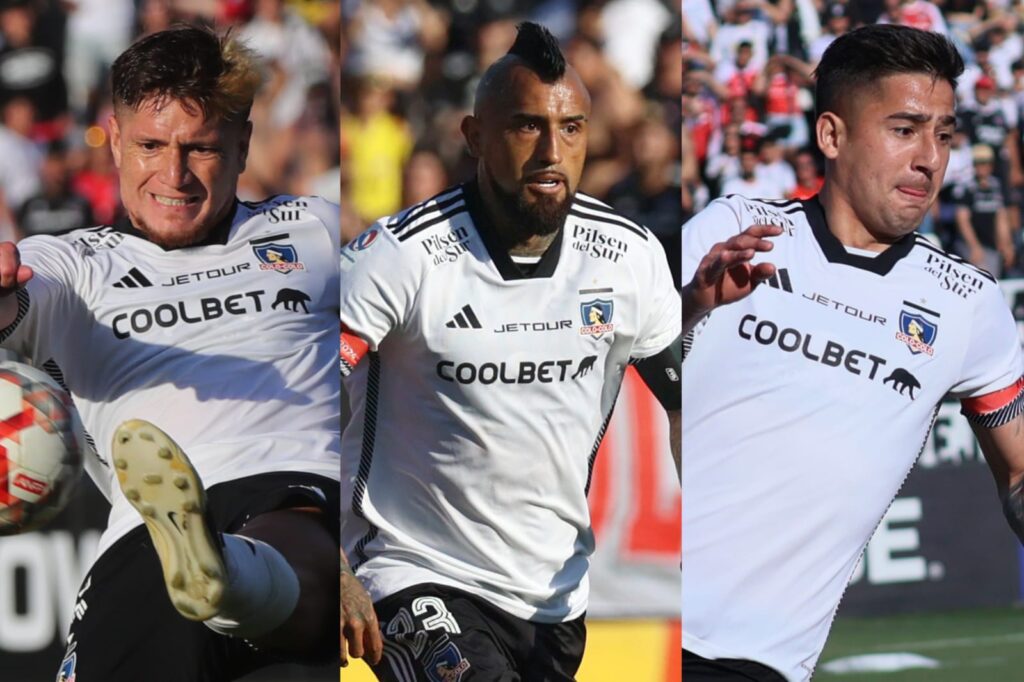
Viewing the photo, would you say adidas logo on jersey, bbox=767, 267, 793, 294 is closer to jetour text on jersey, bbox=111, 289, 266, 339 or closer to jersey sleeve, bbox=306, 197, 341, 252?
jersey sleeve, bbox=306, 197, 341, 252

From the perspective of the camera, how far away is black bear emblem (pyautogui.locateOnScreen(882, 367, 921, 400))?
14.1ft

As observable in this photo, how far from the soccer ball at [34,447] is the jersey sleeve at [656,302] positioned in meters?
1.65

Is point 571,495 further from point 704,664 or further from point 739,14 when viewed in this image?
point 739,14

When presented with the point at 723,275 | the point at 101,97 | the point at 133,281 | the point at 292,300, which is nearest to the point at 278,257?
the point at 292,300

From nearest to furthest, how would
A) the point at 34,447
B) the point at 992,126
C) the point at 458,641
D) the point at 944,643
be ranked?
the point at 34,447 < the point at 458,641 < the point at 992,126 < the point at 944,643

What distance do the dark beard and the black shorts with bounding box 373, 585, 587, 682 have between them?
1.07 metres

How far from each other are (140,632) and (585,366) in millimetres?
1486

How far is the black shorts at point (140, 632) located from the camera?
3982 millimetres

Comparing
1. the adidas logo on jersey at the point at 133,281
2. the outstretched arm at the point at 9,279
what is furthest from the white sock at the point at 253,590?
the outstretched arm at the point at 9,279

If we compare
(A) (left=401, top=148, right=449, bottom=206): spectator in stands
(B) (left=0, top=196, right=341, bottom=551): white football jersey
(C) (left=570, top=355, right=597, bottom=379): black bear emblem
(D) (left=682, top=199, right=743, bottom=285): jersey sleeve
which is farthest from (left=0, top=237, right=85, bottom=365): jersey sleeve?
(D) (left=682, top=199, right=743, bottom=285): jersey sleeve

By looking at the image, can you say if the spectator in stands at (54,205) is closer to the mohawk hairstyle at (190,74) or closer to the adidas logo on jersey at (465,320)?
the mohawk hairstyle at (190,74)

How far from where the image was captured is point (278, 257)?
4.11m

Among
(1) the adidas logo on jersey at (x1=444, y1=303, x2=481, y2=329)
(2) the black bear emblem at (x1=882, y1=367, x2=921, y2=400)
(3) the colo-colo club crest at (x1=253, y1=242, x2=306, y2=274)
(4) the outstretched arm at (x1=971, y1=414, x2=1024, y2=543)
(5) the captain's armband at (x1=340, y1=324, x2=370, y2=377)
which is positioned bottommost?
(4) the outstretched arm at (x1=971, y1=414, x2=1024, y2=543)

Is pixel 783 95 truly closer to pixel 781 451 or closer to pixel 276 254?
pixel 781 451
